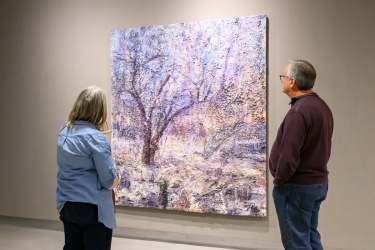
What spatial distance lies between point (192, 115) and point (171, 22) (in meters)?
0.85

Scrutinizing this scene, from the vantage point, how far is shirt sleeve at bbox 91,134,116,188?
2055 mm

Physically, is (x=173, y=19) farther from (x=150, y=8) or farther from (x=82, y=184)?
(x=82, y=184)

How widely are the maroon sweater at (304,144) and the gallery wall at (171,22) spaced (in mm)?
880

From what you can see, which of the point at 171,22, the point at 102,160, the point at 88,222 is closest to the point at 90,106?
the point at 102,160

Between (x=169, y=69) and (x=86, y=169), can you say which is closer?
(x=86, y=169)

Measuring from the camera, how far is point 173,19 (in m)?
3.49

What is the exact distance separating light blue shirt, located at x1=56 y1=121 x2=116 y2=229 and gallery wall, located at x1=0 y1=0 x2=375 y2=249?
4.97 ft

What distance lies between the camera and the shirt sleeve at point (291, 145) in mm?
2164

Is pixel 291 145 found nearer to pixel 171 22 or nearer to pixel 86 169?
pixel 86 169

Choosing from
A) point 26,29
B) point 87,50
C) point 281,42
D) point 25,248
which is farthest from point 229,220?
point 26,29

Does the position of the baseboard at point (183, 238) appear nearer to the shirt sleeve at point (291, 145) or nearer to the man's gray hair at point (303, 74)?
the shirt sleeve at point (291, 145)

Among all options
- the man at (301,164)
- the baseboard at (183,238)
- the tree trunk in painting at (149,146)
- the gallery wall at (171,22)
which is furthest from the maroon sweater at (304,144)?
the tree trunk in painting at (149,146)

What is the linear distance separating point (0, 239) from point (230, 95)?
253cm

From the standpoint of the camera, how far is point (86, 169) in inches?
82.5
